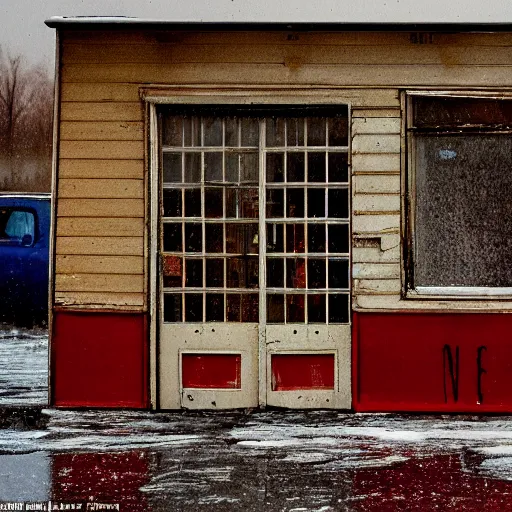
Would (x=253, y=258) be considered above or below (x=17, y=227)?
below

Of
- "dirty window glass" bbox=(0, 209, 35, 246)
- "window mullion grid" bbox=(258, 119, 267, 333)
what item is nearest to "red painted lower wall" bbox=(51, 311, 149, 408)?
"window mullion grid" bbox=(258, 119, 267, 333)

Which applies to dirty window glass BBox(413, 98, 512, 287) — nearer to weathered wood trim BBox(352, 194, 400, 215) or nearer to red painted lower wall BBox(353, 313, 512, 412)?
weathered wood trim BBox(352, 194, 400, 215)

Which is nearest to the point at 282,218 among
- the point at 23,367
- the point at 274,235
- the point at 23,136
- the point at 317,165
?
the point at 274,235

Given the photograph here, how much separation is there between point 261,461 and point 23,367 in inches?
210

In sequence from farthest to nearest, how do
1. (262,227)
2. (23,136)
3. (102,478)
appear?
(23,136) → (262,227) → (102,478)

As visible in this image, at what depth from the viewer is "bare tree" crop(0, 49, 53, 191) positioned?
75.0 ft

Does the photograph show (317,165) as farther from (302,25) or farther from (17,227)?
(17,227)

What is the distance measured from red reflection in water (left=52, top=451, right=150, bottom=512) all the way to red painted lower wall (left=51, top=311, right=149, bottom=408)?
155 centimetres

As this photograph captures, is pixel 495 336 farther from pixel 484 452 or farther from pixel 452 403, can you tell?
pixel 484 452

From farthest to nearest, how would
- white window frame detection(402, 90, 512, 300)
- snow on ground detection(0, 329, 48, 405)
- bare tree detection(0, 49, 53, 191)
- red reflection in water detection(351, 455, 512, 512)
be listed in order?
1. bare tree detection(0, 49, 53, 191)
2. snow on ground detection(0, 329, 48, 405)
3. white window frame detection(402, 90, 512, 300)
4. red reflection in water detection(351, 455, 512, 512)

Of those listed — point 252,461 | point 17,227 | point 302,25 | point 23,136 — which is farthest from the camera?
point 23,136

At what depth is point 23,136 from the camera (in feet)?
76.1

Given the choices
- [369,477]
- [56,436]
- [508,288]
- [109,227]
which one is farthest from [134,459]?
[508,288]

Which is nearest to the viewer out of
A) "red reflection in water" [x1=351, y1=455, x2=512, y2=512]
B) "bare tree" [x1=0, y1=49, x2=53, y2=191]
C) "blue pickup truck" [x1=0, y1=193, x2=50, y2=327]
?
"red reflection in water" [x1=351, y1=455, x2=512, y2=512]
